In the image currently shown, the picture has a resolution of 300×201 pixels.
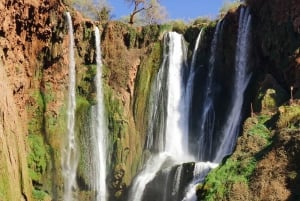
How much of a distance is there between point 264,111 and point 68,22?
13.4 m

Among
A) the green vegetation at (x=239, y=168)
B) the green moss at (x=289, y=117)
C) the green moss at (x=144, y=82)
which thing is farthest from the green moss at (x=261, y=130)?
the green moss at (x=144, y=82)

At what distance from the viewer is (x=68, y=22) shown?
2995cm

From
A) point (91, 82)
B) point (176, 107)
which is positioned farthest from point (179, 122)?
point (91, 82)

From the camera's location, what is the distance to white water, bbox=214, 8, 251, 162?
26.2 meters

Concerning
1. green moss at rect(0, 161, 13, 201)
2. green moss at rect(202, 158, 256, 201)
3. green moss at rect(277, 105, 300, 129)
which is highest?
green moss at rect(277, 105, 300, 129)

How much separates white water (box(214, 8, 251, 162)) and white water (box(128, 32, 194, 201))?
2797mm

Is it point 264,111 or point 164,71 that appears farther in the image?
point 164,71

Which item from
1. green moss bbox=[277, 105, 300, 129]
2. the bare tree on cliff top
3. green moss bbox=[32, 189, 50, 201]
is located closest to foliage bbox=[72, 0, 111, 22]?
the bare tree on cliff top

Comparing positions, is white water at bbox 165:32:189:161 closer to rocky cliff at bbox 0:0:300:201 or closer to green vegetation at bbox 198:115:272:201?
rocky cliff at bbox 0:0:300:201

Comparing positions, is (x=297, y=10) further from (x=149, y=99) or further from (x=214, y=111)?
(x=149, y=99)

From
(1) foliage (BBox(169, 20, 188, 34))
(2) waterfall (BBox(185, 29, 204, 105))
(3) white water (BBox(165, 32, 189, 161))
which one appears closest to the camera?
(3) white water (BBox(165, 32, 189, 161))

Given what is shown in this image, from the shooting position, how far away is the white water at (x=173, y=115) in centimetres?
2827

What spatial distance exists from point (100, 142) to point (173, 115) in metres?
4.68

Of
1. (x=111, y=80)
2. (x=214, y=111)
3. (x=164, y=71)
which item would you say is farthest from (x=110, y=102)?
(x=214, y=111)
